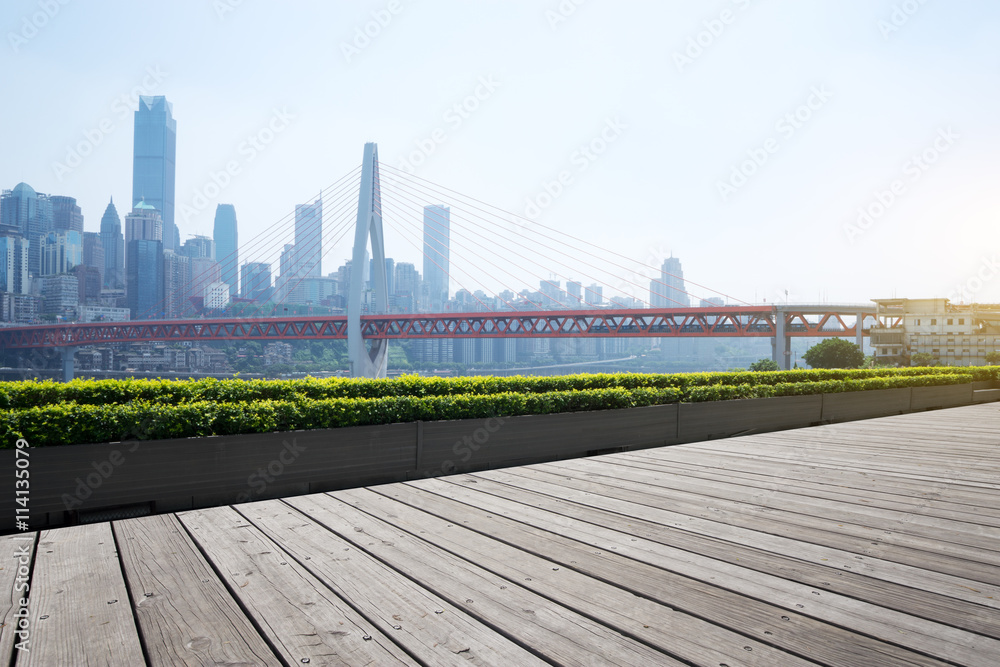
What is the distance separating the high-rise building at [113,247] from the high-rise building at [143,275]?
202 cm

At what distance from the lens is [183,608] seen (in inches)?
92.6

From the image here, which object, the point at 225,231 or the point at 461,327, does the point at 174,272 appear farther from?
the point at 225,231

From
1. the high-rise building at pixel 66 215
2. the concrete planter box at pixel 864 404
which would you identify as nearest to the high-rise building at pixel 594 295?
the concrete planter box at pixel 864 404

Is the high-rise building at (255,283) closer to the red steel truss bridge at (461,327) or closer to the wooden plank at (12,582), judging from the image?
the red steel truss bridge at (461,327)

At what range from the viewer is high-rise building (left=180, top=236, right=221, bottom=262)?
99.4 m

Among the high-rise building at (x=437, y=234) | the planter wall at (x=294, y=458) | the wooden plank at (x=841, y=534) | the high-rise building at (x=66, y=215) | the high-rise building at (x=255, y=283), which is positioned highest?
the high-rise building at (x=66, y=215)

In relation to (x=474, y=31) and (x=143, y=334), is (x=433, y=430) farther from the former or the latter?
(x=143, y=334)

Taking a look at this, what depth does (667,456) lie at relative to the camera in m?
6.07

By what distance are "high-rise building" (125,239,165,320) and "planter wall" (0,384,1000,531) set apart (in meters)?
80.5

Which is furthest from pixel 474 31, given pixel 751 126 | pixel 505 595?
pixel 505 595

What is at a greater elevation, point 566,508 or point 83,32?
point 83,32

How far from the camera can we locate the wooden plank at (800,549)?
101 inches

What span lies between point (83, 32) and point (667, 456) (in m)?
12.7

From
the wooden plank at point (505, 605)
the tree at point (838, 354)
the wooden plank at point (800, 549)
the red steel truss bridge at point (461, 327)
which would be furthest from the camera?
the tree at point (838, 354)
